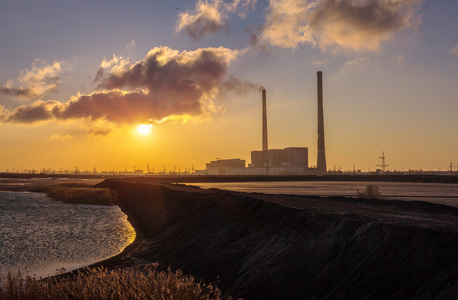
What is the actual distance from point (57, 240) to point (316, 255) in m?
18.5

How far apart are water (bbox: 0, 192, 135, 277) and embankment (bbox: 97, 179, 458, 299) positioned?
285 cm

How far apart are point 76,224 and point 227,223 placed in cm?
1723

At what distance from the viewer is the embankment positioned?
8.74 m

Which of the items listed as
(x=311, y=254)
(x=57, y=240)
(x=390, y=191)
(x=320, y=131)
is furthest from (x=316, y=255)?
(x=320, y=131)

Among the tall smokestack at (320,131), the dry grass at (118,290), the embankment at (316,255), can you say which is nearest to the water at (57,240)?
the embankment at (316,255)

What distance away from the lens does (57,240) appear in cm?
2461

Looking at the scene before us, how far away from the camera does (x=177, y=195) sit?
3794cm

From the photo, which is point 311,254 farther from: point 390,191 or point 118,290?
Result: point 390,191

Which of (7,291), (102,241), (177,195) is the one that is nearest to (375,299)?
(7,291)

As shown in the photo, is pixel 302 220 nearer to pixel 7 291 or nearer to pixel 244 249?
pixel 244 249

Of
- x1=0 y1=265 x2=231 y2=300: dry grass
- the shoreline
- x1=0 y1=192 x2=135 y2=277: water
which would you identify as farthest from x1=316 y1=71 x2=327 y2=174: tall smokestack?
x1=0 y1=265 x2=231 y2=300: dry grass

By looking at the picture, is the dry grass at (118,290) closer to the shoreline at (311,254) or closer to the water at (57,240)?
the shoreline at (311,254)

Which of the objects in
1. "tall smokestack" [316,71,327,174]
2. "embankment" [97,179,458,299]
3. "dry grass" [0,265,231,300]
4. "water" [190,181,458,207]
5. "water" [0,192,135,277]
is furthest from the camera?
"tall smokestack" [316,71,327,174]

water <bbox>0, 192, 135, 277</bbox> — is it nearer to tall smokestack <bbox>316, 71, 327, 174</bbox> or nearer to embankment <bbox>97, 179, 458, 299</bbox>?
embankment <bbox>97, 179, 458, 299</bbox>
